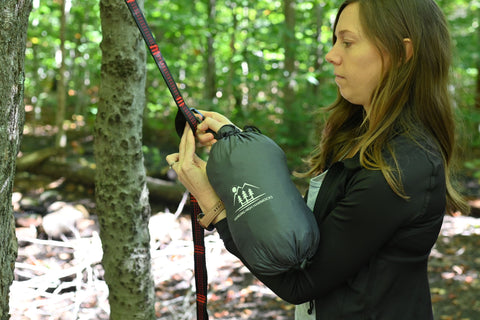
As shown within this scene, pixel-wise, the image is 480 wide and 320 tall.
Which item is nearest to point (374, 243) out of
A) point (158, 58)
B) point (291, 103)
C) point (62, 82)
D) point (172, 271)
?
point (158, 58)

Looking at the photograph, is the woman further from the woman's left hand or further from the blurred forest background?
the blurred forest background

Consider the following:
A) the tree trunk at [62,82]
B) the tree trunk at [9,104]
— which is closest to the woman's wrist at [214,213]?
the tree trunk at [9,104]

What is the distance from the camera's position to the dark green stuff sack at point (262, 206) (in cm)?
106

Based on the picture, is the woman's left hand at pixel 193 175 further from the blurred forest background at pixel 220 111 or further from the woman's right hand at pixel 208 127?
the blurred forest background at pixel 220 111

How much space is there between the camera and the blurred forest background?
152 inches

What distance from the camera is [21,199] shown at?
18.9ft

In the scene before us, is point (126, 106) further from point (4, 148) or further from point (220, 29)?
point (220, 29)

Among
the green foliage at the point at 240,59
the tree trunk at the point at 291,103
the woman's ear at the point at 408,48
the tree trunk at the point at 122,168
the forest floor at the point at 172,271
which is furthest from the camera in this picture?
the tree trunk at the point at 291,103

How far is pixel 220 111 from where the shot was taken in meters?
7.54

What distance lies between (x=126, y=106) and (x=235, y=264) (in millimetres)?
3107

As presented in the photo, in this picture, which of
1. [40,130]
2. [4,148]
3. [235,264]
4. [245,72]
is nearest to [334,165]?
[4,148]

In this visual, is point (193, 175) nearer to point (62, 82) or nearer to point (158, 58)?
point (158, 58)

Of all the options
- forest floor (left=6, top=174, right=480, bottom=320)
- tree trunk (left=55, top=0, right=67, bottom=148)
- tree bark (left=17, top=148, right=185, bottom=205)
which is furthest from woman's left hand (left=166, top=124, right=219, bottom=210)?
tree trunk (left=55, top=0, right=67, bottom=148)

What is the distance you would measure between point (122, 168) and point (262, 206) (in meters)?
1.13
